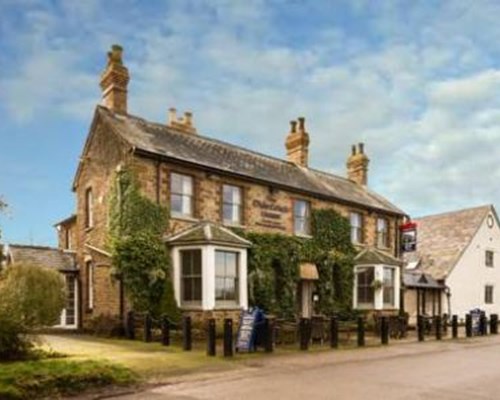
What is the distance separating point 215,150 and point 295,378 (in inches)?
602

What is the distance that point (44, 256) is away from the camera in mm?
26953

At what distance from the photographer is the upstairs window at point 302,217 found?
29.2 m

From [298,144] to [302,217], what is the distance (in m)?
5.89

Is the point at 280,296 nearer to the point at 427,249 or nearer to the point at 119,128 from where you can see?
the point at 119,128

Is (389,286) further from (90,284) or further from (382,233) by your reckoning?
(90,284)

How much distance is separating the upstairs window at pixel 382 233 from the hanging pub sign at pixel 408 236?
1.37 meters

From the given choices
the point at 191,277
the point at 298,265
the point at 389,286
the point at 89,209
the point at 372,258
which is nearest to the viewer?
the point at 191,277

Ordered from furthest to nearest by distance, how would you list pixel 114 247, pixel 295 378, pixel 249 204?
1. pixel 249 204
2. pixel 114 247
3. pixel 295 378

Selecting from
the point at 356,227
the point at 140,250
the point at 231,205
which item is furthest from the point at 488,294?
the point at 140,250

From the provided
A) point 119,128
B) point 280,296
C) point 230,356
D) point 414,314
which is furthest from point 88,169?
point 414,314

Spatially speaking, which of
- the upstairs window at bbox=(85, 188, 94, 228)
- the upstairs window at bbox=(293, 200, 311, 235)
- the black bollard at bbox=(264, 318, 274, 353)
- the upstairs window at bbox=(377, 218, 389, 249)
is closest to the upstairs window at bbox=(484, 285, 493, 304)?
the upstairs window at bbox=(377, 218, 389, 249)

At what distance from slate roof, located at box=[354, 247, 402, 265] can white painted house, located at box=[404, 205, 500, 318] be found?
26.1 feet

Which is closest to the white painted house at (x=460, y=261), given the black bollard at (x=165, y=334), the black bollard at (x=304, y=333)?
the black bollard at (x=304, y=333)

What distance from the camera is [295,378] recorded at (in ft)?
46.7
